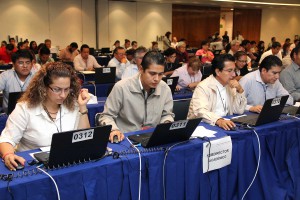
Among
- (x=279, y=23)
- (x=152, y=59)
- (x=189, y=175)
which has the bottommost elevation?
(x=189, y=175)

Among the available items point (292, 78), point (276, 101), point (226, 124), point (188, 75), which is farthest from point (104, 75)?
point (276, 101)

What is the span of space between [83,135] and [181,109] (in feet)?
5.62

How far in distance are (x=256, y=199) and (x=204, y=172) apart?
629 millimetres

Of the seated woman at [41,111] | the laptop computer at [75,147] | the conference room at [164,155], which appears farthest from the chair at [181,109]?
the laptop computer at [75,147]

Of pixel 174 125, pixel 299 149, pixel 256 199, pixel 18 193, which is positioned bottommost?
pixel 256 199

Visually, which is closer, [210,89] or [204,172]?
[204,172]

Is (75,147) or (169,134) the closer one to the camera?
(75,147)

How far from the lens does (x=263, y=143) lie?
2.69 meters

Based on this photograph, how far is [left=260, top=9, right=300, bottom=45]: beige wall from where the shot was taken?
18.9 meters

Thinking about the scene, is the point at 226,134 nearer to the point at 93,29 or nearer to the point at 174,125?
the point at 174,125

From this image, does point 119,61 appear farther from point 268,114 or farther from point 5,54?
point 268,114

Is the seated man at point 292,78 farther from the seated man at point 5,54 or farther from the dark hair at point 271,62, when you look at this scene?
the seated man at point 5,54

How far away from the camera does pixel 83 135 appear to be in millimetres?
1772

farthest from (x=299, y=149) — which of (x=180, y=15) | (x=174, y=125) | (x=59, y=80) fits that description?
(x=180, y=15)
